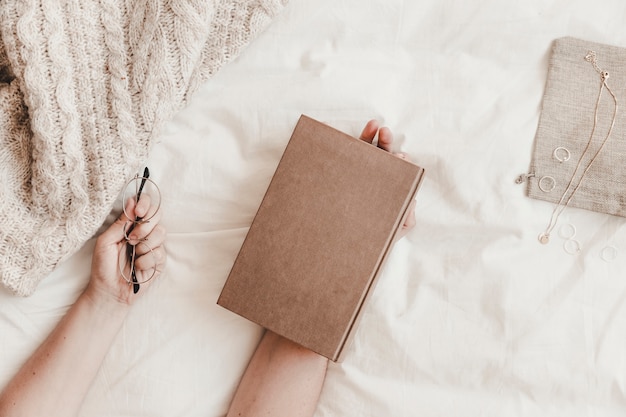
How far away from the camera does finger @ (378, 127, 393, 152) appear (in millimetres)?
→ 860

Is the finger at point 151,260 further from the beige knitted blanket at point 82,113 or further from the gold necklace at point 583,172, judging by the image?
the gold necklace at point 583,172

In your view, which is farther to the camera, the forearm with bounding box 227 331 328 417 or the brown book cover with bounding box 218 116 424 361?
the forearm with bounding box 227 331 328 417

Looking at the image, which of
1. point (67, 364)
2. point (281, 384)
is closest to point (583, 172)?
point (281, 384)

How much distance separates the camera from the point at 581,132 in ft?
2.94

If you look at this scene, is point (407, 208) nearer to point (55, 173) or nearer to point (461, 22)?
point (461, 22)

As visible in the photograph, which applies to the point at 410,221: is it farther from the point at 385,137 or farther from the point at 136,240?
the point at 136,240

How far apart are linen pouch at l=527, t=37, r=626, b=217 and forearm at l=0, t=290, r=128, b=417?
0.75m

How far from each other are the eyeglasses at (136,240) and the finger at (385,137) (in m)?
0.39

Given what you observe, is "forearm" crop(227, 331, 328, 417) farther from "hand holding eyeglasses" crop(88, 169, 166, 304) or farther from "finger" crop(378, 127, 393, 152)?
"finger" crop(378, 127, 393, 152)

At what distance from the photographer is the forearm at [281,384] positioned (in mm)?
888

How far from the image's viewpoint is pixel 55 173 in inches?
33.3

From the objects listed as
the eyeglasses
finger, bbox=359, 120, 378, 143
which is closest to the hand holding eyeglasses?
the eyeglasses

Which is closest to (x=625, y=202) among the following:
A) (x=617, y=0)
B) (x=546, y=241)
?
(x=546, y=241)

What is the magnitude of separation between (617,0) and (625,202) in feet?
1.15
